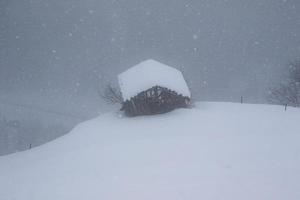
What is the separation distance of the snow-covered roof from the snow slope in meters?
2.37

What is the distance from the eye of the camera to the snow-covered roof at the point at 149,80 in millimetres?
18188

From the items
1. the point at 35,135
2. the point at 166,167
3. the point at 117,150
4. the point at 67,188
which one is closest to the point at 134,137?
the point at 117,150

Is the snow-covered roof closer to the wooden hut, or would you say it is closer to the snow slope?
the wooden hut

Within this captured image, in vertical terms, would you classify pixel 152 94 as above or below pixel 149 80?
below

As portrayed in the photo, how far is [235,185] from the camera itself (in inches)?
324

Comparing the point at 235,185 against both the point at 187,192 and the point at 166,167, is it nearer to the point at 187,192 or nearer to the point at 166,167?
the point at 187,192

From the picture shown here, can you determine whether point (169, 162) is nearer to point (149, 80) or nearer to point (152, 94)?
point (152, 94)

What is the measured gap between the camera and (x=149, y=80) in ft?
60.1

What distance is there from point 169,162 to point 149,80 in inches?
339

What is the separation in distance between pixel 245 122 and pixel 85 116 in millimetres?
41782

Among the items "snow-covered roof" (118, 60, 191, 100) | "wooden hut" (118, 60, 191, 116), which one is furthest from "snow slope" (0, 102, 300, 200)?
"snow-covered roof" (118, 60, 191, 100)

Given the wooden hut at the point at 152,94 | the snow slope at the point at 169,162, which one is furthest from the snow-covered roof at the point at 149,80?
the snow slope at the point at 169,162

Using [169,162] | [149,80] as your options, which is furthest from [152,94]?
[169,162]

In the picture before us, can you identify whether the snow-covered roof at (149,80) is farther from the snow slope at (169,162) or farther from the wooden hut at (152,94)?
the snow slope at (169,162)
